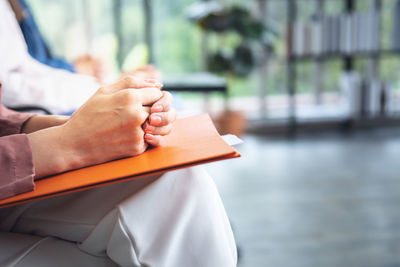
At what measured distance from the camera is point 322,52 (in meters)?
3.86

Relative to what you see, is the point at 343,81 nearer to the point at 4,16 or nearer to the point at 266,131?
the point at 266,131

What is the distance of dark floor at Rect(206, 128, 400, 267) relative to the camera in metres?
1.63

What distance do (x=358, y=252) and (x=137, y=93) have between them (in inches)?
52.5

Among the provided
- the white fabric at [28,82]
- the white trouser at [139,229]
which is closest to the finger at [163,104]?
the white trouser at [139,229]

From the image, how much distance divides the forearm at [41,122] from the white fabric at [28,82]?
219mm

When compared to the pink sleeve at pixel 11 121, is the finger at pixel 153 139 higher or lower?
lower

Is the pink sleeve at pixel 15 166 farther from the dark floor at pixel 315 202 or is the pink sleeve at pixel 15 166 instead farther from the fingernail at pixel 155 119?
the dark floor at pixel 315 202

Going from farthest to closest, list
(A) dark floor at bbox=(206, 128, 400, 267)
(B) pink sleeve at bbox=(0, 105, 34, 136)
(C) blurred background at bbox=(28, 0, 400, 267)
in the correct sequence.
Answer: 1. (C) blurred background at bbox=(28, 0, 400, 267)
2. (A) dark floor at bbox=(206, 128, 400, 267)
3. (B) pink sleeve at bbox=(0, 105, 34, 136)

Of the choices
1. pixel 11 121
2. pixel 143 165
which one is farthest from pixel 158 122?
pixel 11 121

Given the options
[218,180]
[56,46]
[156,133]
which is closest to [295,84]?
[218,180]

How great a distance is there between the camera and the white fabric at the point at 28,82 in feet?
3.23

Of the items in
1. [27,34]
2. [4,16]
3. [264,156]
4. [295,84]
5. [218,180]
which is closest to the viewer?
[4,16]

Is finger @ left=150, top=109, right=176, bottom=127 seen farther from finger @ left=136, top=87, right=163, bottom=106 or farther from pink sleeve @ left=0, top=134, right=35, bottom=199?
pink sleeve @ left=0, top=134, right=35, bottom=199

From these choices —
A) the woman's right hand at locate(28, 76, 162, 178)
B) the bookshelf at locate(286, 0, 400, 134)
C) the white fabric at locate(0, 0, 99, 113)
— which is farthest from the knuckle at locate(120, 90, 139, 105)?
the bookshelf at locate(286, 0, 400, 134)
